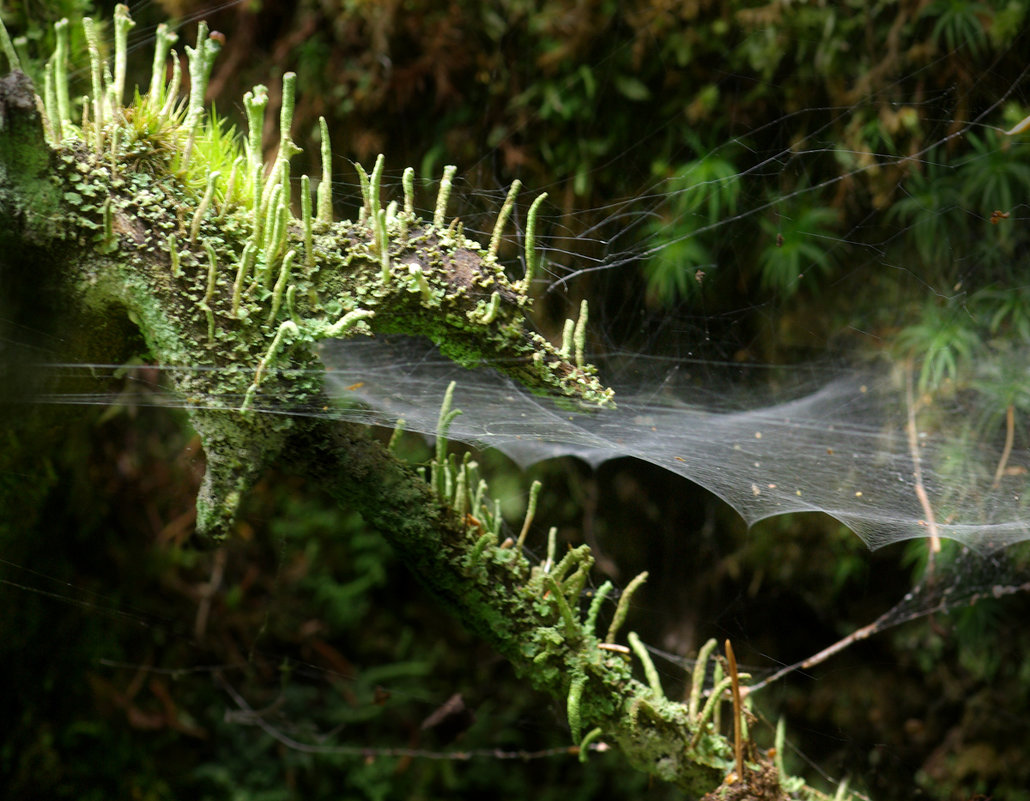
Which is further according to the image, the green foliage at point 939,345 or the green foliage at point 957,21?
the green foliage at point 939,345

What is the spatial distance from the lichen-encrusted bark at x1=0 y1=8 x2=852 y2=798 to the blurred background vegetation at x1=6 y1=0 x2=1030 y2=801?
0.16 ft

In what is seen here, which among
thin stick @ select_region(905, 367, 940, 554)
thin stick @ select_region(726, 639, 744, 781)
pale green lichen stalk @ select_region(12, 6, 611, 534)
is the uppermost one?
pale green lichen stalk @ select_region(12, 6, 611, 534)

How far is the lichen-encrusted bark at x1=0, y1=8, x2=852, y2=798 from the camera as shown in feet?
1.62

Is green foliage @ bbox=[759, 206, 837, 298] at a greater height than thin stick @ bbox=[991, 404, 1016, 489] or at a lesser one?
greater

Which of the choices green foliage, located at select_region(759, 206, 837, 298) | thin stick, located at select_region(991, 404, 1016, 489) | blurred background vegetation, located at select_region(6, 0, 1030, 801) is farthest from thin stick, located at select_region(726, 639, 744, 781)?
thin stick, located at select_region(991, 404, 1016, 489)

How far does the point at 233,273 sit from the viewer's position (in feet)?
1.70

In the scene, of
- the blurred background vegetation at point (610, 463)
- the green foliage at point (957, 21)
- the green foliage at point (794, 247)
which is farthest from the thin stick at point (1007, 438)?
the green foliage at point (957, 21)

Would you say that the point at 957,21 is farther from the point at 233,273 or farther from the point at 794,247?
the point at 233,273

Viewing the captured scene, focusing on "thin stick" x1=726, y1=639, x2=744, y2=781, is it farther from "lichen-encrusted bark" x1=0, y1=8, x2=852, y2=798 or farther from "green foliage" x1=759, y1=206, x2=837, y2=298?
"green foliage" x1=759, y1=206, x2=837, y2=298

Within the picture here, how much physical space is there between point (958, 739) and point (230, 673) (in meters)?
1.31

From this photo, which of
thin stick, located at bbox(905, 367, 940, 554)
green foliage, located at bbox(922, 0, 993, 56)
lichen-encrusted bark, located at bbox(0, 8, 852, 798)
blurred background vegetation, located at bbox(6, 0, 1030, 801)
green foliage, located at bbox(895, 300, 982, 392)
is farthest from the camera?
green foliage, located at bbox(895, 300, 982, 392)

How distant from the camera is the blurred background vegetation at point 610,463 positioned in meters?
0.65

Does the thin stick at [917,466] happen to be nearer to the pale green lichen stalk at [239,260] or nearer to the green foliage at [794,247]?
the green foliage at [794,247]

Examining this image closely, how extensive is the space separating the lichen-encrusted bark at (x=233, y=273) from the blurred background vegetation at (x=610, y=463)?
1.9 inches
